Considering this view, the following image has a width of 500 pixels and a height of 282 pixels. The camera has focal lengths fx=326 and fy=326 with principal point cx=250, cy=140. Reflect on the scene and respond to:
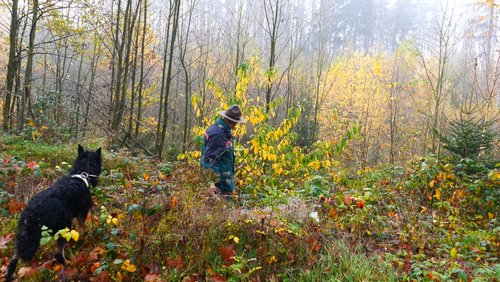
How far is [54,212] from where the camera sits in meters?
3.13

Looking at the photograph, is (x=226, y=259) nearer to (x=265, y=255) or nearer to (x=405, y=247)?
(x=265, y=255)

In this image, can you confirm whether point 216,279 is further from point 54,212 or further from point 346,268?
point 54,212

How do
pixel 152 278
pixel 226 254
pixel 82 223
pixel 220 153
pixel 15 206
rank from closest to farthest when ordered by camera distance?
pixel 152 278 < pixel 226 254 < pixel 82 223 < pixel 15 206 < pixel 220 153

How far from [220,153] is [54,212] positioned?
2.21 m

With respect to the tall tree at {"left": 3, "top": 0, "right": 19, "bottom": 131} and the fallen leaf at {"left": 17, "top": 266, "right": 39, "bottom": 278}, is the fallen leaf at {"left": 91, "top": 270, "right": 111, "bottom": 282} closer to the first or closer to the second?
the fallen leaf at {"left": 17, "top": 266, "right": 39, "bottom": 278}

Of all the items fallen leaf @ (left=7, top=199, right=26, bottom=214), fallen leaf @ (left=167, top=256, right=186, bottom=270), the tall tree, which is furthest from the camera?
the tall tree

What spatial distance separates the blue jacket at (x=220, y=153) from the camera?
475 centimetres

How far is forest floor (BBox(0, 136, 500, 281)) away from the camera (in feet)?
10.1

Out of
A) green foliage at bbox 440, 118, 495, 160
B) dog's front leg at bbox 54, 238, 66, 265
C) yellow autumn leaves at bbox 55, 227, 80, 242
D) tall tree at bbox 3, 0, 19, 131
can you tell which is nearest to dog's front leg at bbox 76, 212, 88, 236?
dog's front leg at bbox 54, 238, 66, 265

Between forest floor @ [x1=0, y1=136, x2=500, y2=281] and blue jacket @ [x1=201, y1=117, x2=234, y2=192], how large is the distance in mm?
374

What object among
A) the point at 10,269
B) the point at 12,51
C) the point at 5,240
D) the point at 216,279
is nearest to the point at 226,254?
the point at 216,279

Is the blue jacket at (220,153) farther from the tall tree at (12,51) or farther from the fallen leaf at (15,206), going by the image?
the tall tree at (12,51)

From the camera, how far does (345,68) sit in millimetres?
23562

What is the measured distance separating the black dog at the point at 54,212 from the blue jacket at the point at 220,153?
5.09 feet
